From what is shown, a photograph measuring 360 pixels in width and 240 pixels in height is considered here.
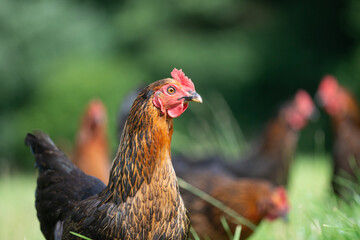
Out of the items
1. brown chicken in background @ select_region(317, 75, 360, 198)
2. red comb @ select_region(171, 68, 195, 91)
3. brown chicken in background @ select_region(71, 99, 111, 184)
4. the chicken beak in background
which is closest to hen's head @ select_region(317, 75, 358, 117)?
brown chicken in background @ select_region(317, 75, 360, 198)

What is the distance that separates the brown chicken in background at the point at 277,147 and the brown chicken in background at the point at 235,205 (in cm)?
134

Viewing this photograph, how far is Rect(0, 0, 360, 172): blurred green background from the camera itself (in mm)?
12945

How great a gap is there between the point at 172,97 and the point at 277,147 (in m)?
3.51

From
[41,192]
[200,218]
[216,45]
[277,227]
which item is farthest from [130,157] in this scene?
[216,45]

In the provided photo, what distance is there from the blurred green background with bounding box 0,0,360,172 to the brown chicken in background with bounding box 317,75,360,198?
709 centimetres

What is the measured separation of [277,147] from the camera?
566cm

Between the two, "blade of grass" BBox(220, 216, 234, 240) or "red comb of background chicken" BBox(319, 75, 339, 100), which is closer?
"blade of grass" BBox(220, 216, 234, 240)

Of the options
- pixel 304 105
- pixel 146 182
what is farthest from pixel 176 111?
pixel 304 105

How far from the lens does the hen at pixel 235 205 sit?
3.64 meters

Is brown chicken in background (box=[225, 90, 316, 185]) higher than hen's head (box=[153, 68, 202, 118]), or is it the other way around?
hen's head (box=[153, 68, 202, 118])

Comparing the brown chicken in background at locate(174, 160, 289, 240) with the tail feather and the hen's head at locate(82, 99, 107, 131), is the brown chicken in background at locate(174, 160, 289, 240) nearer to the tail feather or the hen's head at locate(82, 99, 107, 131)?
the tail feather

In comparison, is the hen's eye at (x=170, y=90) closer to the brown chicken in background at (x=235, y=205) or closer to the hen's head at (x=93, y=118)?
the brown chicken in background at (x=235, y=205)

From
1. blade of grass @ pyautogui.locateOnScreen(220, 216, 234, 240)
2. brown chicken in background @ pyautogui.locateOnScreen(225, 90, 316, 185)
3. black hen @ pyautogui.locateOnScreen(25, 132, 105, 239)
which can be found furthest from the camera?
brown chicken in background @ pyautogui.locateOnScreen(225, 90, 316, 185)

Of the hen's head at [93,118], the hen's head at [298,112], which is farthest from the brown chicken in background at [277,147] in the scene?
the hen's head at [93,118]
